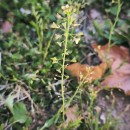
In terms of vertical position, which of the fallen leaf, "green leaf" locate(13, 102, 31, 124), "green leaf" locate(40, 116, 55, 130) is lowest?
"green leaf" locate(40, 116, 55, 130)

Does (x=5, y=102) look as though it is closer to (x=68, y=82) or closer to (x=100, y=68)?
(x=68, y=82)

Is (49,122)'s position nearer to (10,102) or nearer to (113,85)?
(10,102)

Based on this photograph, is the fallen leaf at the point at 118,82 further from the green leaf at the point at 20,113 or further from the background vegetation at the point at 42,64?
the green leaf at the point at 20,113

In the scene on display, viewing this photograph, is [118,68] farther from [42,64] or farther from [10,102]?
[10,102]

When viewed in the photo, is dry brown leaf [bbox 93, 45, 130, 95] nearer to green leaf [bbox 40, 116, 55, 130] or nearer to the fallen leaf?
the fallen leaf

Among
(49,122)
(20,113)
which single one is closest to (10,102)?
(20,113)

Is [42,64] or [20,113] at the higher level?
[42,64]

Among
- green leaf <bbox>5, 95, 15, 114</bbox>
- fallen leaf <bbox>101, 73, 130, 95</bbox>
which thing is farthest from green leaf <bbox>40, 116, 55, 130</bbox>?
fallen leaf <bbox>101, 73, 130, 95</bbox>

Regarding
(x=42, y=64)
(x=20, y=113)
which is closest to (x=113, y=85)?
(x=42, y=64)

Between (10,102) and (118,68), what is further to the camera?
(118,68)

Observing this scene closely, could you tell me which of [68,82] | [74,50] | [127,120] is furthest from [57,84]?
[127,120]
